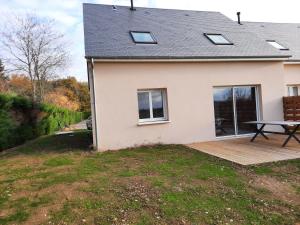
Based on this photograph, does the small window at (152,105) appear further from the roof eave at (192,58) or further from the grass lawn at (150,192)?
the grass lawn at (150,192)

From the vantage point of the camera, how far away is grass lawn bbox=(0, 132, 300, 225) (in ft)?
15.0

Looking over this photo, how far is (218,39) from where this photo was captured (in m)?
13.4

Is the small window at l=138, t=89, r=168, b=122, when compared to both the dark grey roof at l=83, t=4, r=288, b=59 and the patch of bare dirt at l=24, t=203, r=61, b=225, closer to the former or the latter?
the dark grey roof at l=83, t=4, r=288, b=59

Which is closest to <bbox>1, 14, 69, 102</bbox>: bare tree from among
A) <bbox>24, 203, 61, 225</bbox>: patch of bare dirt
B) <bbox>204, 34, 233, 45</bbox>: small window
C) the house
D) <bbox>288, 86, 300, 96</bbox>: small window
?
the house

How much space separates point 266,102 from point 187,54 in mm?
4013

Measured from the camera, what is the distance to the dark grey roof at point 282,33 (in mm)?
16134

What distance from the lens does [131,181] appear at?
20.6 ft

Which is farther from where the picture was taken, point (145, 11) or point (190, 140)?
point (145, 11)

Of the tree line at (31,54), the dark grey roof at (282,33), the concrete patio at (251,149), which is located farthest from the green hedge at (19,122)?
the dark grey roof at (282,33)

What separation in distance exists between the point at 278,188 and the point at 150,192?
8.10 ft

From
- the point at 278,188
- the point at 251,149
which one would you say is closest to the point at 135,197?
the point at 278,188

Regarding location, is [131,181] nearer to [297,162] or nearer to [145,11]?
[297,162]

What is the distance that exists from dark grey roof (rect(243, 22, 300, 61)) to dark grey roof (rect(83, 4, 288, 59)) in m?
2.70

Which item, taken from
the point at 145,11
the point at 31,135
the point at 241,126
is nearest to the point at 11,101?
the point at 31,135
